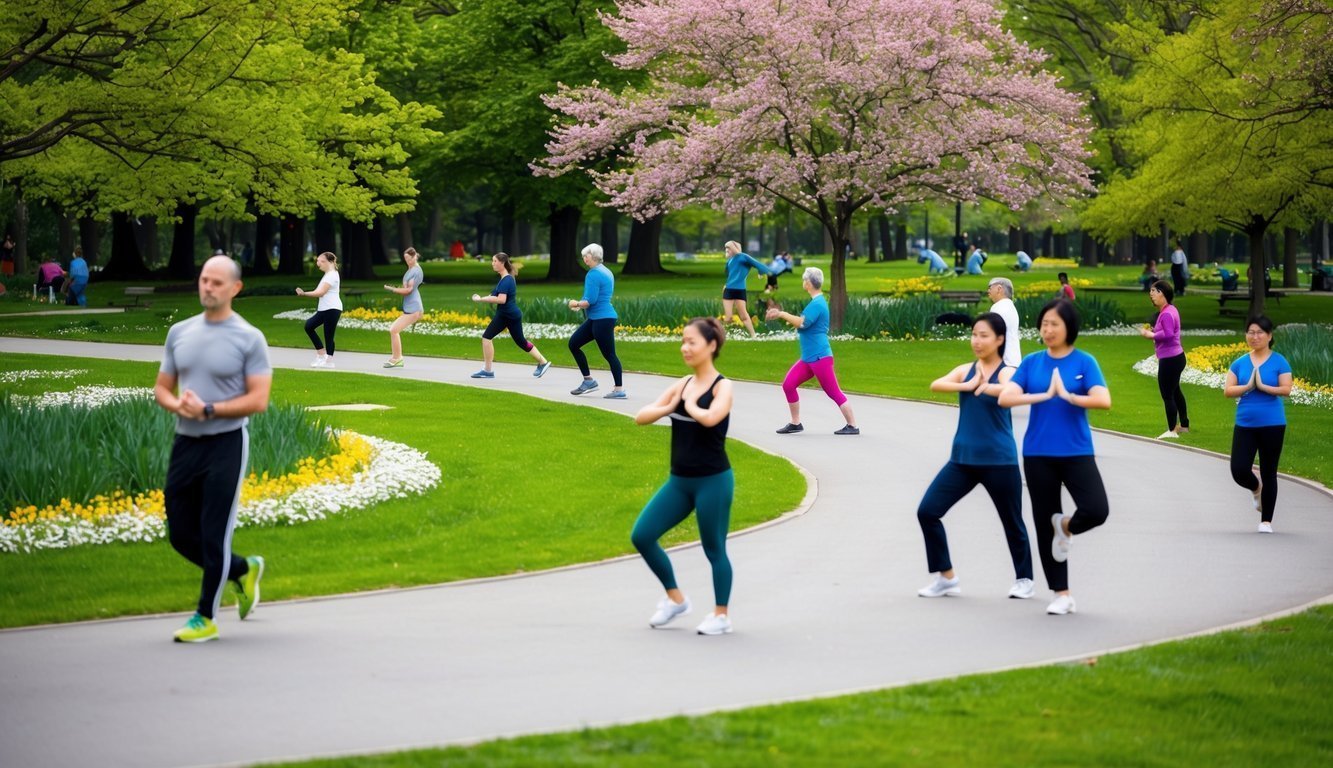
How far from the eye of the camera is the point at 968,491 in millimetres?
8969

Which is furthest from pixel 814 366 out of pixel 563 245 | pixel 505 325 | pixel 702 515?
pixel 563 245

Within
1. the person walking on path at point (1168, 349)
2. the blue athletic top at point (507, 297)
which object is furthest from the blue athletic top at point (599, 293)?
the person walking on path at point (1168, 349)

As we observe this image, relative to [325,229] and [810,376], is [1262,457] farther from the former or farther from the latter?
[325,229]

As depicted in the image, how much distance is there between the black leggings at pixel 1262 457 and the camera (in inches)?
449

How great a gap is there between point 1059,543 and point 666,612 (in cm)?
222

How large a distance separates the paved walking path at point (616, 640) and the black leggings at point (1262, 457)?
271 millimetres

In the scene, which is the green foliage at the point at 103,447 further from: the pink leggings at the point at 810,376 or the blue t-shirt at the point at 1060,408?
the blue t-shirt at the point at 1060,408

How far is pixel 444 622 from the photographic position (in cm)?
823

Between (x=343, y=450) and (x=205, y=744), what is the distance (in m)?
7.47

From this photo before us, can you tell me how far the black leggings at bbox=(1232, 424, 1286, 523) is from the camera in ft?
37.4

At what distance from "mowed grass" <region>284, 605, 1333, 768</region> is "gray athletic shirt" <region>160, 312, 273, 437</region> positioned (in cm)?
270

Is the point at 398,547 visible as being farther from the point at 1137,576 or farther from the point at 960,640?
the point at 1137,576

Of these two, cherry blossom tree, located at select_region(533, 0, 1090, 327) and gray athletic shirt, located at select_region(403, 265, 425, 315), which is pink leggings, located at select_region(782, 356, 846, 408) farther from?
cherry blossom tree, located at select_region(533, 0, 1090, 327)

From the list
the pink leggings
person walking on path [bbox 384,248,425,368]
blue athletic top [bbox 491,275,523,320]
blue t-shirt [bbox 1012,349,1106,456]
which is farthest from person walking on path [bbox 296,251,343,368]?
blue t-shirt [bbox 1012,349,1106,456]
